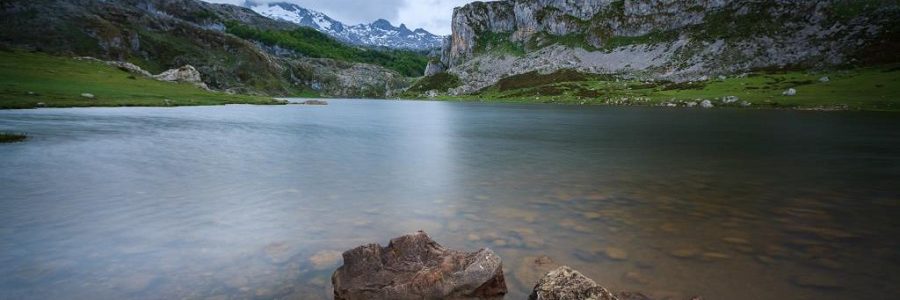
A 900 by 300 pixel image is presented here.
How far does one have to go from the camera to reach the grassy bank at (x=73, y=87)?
7562 centimetres

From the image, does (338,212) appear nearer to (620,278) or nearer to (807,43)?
(620,278)

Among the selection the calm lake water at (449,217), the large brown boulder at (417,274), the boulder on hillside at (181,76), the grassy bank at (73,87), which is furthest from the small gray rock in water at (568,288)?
the boulder on hillside at (181,76)

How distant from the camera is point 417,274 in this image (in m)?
8.94

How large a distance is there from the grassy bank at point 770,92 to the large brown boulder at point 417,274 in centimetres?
10282

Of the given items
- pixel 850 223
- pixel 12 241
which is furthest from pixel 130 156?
pixel 850 223

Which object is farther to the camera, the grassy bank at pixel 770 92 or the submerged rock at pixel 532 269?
the grassy bank at pixel 770 92

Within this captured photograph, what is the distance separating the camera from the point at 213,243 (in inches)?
487

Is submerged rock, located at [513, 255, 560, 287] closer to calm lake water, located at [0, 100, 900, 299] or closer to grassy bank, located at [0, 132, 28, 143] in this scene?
calm lake water, located at [0, 100, 900, 299]

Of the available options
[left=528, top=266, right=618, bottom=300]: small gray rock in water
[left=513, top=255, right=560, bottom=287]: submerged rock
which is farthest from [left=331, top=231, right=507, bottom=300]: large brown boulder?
[left=528, top=266, right=618, bottom=300]: small gray rock in water

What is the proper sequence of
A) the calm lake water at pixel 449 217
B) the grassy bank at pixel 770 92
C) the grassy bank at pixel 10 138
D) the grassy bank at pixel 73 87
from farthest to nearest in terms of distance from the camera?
the grassy bank at pixel 770 92 → the grassy bank at pixel 73 87 → the grassy bank at pixel 10 138 → the calm lake water at pixel 449 217

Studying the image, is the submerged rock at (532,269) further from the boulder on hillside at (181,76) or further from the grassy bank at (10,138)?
the boulder on hillside at (181,76)

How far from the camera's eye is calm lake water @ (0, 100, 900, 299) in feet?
32.5

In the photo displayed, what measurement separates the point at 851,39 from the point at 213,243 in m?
228

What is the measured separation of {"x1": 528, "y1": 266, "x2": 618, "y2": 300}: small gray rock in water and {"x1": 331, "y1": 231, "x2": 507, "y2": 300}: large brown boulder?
106cm
